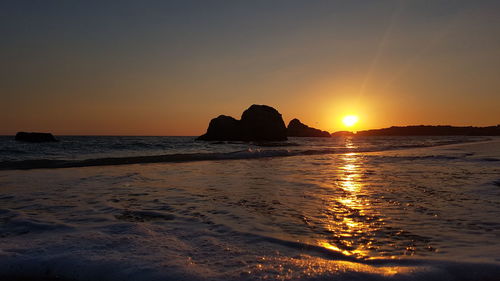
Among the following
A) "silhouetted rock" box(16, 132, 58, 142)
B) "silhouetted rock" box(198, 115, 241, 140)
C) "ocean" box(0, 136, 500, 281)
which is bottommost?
"ocean" box(0, 136, 500, 281)

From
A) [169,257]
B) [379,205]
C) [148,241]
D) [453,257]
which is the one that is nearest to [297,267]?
[169,257]

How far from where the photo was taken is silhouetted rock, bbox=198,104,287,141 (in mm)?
82688

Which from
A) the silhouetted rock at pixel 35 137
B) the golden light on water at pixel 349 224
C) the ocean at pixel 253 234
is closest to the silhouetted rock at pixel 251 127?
the silhouetted rock at pixel 35 137

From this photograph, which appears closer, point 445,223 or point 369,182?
point 445,223

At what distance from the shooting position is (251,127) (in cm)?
8312

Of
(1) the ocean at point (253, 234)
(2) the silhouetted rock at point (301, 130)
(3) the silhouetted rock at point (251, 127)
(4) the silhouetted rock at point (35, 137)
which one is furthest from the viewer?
(2) the silhouetted rock at point (301, 130)

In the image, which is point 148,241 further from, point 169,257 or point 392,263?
point 392,263

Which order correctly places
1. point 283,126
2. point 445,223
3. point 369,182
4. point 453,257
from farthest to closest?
1. point 283,126
2. point 369,182
3. point 445,223
4. point 453,257

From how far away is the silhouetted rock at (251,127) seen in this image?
8269 cm

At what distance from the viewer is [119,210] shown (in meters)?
6.21

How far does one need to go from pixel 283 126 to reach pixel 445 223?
81548 mm

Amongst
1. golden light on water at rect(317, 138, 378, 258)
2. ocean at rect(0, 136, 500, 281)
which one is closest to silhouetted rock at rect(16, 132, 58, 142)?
ocean at rect(0, 136, 500, 281)

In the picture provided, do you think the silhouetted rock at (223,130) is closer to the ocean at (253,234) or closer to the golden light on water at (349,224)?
the ocean at (253,234)

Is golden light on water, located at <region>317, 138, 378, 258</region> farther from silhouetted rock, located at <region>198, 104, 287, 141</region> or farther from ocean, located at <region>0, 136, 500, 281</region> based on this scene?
silhouetted rock, located at <region>198, 104, 287, 141</region>
